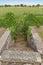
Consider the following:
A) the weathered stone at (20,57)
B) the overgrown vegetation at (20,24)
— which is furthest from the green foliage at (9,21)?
the weathered stone at (20,57)

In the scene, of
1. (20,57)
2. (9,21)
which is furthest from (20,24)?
(20,57)

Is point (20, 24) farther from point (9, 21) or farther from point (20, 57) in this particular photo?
point (20, 57)

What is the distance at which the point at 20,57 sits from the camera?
896 centimetres

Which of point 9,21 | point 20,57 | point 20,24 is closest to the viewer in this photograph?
point 20,57

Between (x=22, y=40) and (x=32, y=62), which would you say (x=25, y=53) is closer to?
(x=32, y=62)

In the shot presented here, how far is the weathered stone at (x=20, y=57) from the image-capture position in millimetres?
8834

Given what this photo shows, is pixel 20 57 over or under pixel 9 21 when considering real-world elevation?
over

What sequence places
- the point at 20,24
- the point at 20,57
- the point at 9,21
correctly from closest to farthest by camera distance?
the point at 20,57 < the point at 9,21 < the point at 20,24

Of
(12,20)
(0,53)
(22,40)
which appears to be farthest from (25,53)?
(12,20)

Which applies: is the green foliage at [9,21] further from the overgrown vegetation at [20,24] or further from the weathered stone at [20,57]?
the weathered stone at [20,57]

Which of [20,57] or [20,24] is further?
[20,24]

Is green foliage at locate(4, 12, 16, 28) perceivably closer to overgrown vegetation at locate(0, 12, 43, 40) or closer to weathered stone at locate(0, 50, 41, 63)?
overgrown vegetation at locate(0, 12, 43, 40)

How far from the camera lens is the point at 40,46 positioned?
10688 mm

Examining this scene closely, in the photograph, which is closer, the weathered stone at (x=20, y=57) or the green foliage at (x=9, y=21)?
the weathered stone at (x=20, y=57)
